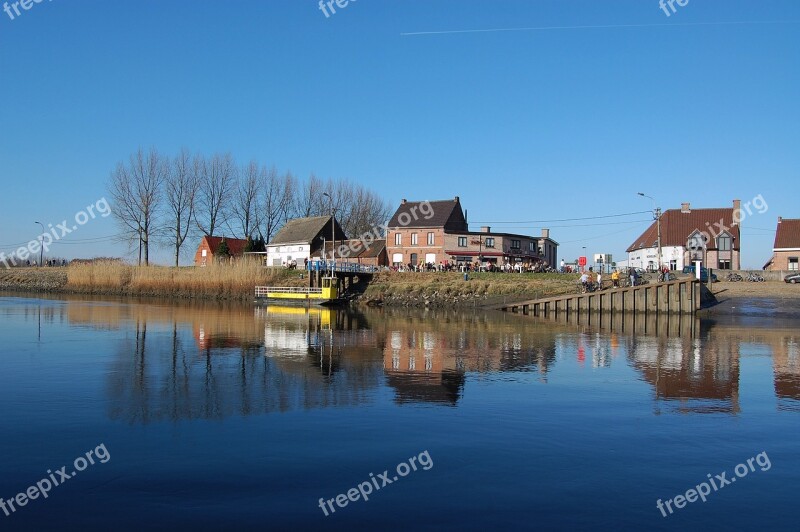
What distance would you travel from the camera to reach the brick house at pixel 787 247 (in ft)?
234

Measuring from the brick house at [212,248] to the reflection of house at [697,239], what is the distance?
55.6 m

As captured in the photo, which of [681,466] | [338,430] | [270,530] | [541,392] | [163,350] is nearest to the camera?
[270,530]

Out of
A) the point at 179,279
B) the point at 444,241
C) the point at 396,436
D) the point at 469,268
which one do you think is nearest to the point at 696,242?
the point at 469,268

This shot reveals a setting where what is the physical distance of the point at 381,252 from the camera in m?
82.2

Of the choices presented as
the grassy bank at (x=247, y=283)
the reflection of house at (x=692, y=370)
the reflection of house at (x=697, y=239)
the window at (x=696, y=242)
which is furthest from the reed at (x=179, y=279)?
the reflection of house at (x=692, y=370)

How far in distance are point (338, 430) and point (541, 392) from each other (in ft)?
21.0

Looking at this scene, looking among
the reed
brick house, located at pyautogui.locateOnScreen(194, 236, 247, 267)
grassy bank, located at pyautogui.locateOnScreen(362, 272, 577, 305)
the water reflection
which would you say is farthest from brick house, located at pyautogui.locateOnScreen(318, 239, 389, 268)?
the water reflection

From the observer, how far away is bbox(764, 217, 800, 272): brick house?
7144cm

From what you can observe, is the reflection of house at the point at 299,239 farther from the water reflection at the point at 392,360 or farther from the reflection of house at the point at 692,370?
the reflection of house at the point at 692,370

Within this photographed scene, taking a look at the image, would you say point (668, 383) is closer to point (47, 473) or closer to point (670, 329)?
point (47, 473)

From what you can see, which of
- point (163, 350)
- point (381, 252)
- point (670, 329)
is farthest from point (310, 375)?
point (381, 252)

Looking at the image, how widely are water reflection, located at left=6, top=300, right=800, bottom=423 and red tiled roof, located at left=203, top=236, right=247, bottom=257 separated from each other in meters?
54.0

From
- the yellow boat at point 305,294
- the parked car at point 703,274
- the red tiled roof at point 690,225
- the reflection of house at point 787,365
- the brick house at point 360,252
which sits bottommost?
the reflection of house at point 787,365

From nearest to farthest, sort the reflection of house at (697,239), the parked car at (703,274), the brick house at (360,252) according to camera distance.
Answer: the parked car at (703,274) < the reflection of house at (697,239) < the brick house at (360,252)
